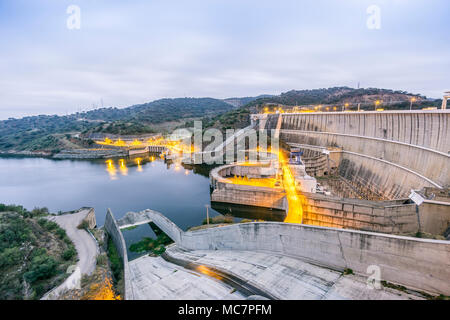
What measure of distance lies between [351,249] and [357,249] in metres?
0.26

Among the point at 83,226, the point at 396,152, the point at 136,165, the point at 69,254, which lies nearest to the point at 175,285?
the point at 69,254

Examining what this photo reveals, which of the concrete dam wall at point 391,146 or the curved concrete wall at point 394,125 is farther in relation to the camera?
the curved concrete wall at point 394,125

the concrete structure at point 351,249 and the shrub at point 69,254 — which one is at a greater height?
the concrete structure at point 351,249

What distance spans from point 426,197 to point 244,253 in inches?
529

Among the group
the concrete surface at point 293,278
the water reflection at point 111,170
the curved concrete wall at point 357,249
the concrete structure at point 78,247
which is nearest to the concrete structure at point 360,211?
the curved concrete wall at point 357,249

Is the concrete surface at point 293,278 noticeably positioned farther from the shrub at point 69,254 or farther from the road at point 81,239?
the shrub at point 69,254

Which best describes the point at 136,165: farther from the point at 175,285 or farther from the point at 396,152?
the point at 396,152

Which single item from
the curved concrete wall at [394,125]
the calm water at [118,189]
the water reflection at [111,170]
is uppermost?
the curved concrete wall at [394,125]

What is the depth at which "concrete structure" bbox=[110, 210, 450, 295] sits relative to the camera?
8875 millimetres

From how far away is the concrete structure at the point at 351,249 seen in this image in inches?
349

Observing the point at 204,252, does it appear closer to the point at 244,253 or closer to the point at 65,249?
the point at 244,253

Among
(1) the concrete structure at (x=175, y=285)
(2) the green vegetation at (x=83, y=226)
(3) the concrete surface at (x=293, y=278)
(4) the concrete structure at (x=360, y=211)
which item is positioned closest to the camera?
(3) the concrete surface at (x=293, y=278)
